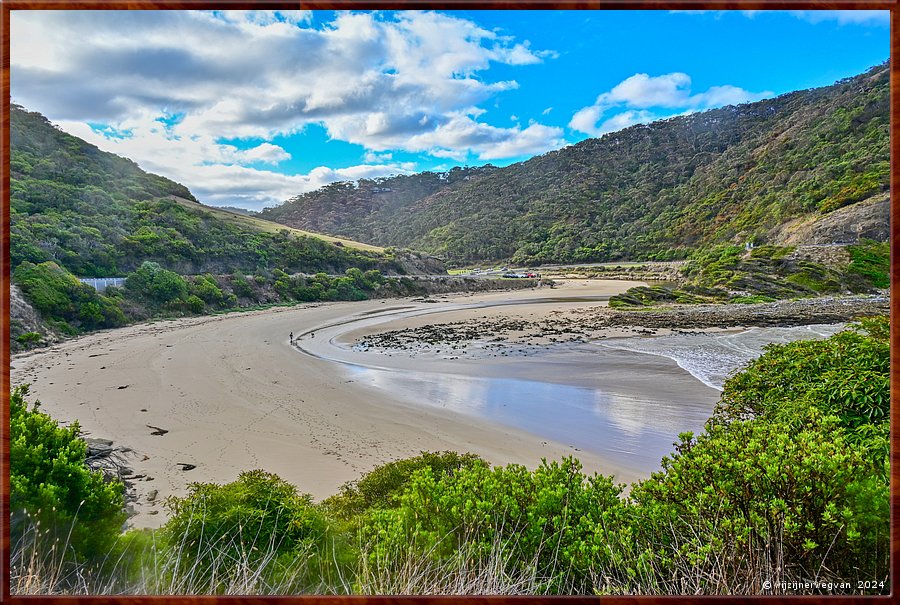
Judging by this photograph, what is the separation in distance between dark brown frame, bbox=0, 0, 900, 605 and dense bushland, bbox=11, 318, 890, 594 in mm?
53

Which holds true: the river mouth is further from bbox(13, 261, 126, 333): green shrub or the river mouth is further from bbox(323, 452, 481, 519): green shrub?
A: bbox(13, 261, 126, 333): green shrub

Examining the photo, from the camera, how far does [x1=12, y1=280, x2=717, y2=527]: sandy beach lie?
11.8 ft

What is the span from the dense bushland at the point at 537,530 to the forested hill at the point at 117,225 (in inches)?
64.2

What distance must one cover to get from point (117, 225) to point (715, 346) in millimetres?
17794

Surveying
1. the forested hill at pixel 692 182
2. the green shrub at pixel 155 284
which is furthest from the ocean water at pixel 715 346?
the green shrub at pixel 155 284

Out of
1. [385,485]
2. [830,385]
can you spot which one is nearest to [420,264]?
[385,485]

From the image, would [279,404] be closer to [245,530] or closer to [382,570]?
[245,530]

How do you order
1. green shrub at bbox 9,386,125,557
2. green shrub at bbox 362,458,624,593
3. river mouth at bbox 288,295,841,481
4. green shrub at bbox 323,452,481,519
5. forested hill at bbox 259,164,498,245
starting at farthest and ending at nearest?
forested hill at bbox 259,164,498,245
river mouth at bbox 288,295,841,481
green shrub at bbox 323,452,481,519
green shrub at bbox 9,386,125,557
green shrub at bbox 362,458,624,593

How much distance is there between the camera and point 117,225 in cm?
1370

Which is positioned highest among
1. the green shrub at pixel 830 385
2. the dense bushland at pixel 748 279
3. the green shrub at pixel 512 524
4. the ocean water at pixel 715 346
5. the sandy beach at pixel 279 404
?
the dense bushland at pixel 748 279

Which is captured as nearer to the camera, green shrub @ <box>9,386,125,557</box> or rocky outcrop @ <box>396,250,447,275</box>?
green shrub @ <box>9,386,125,557</box>

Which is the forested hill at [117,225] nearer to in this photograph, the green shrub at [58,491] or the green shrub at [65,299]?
the green shrub at [65,299]

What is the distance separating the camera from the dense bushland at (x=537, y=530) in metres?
1.55

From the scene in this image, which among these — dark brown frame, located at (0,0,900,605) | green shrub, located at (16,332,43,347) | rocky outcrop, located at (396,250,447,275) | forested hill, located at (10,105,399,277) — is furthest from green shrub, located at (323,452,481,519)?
rocky outcrop, located at (396,250,447,275)
